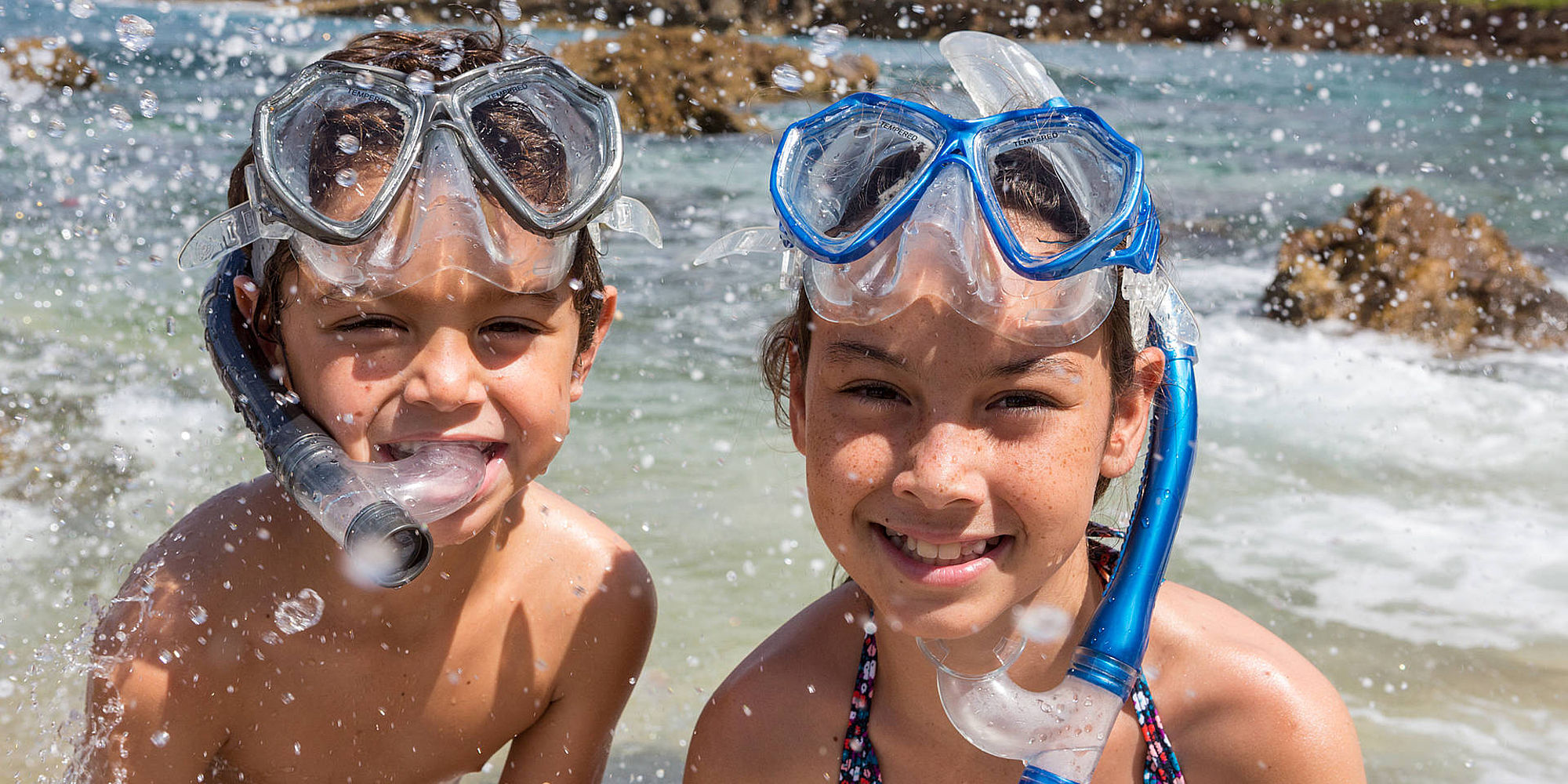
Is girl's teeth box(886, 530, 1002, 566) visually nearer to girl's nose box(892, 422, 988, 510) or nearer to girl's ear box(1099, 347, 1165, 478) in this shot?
girl's nose box(892, 422, 988, 510)

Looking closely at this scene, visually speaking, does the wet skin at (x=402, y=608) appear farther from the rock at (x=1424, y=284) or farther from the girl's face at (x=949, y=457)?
the rock at (x=1424, y=284)

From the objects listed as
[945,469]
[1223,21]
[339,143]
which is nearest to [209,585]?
[339,143]

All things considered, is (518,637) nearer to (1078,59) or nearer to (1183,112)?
(1183,112)

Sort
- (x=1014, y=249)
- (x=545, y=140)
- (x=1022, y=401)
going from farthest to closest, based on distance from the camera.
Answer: (x=545, y=140) < (x=1022, y=401) < (x=1014, y=249)

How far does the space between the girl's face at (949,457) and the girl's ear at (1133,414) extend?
2.5 inches

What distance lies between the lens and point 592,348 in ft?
8.93

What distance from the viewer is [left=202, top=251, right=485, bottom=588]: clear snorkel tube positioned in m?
1.96

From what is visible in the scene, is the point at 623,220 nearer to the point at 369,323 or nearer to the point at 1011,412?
the point at 369,323

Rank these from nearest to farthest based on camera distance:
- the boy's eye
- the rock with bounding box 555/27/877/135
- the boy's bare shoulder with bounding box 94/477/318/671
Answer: the boy's eye → the boy's bare shoulder with bounding box 94/477/318/671 → the rock with bounding box 555/27/877/135

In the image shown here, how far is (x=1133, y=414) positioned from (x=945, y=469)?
0.46m

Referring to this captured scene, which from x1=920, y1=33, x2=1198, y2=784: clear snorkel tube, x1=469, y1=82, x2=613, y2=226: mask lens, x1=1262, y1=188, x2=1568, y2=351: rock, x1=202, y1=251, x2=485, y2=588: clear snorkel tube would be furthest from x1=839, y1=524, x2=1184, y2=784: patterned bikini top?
x1=1262, y1=188, x2=1568, y2=351: rock

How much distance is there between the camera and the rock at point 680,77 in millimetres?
14969

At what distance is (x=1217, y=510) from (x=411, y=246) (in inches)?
163

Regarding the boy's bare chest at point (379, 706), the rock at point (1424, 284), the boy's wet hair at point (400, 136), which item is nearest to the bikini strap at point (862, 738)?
the boy's bare chest at point (379, 706)
